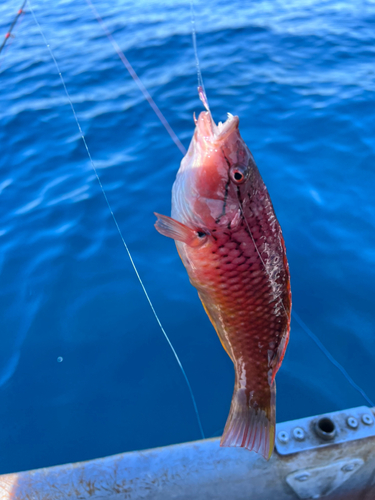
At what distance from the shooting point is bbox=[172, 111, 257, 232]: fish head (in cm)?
187

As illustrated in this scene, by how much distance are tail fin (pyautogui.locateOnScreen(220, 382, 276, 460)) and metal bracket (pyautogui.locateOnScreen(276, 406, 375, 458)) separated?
21 cm

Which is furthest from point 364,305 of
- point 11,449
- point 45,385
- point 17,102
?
point 17,102

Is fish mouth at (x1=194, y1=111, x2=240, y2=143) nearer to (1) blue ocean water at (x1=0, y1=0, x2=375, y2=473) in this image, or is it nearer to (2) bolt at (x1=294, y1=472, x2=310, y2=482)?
(2) bolt at (x1=294, y1=472, x2=310, y2=482)

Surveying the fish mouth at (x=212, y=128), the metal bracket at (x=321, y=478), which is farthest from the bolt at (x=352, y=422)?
the fish mouth at (x=212, y=128)

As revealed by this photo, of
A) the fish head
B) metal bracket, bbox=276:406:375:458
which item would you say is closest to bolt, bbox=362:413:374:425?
metal bracket, bbox=276:406:375:458

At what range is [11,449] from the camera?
3.06 metres

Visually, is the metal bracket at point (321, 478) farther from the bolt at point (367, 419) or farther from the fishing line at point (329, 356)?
the fishing line at point (329, 356)

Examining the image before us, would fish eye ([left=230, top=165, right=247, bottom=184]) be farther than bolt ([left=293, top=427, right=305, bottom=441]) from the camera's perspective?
No

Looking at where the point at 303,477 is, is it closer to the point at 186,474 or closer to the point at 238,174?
the point at 186,474

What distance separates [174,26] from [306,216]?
8.03m

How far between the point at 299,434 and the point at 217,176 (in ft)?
4.93

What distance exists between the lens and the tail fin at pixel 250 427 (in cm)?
188

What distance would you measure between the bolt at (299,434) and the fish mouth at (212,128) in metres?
1.66

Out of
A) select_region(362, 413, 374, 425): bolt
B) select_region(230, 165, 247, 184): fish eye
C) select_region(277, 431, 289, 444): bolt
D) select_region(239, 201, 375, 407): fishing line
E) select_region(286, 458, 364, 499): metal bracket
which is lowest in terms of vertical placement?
select_region(239, 201, 375, 407): fishing line
